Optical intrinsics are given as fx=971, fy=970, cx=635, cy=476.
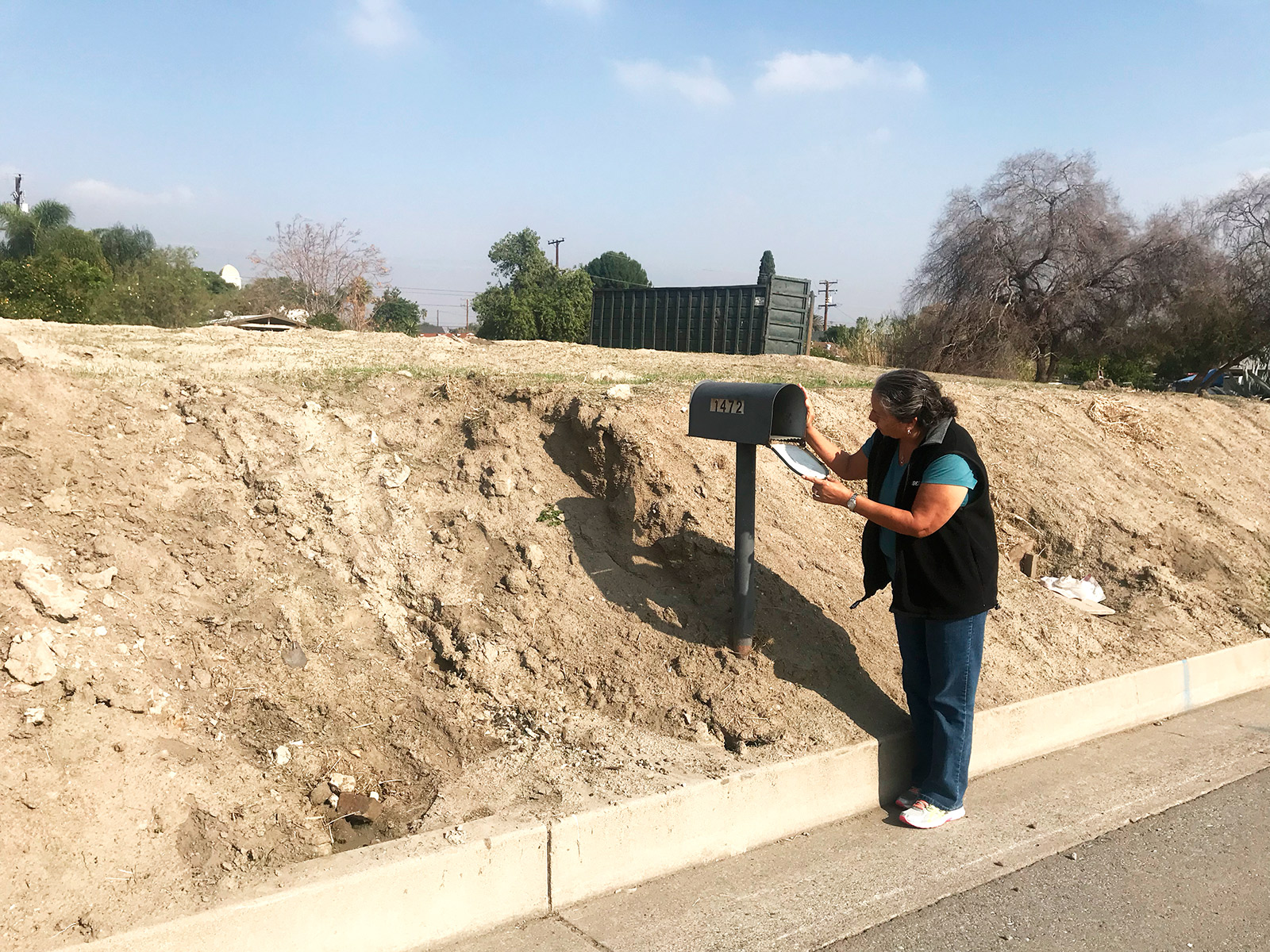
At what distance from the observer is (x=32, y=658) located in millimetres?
3527

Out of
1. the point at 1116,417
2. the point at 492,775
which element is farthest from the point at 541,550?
the point at 1116,417

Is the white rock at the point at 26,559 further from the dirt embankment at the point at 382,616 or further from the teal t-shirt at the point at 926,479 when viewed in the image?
the teal t-shirt at the point at 926,479

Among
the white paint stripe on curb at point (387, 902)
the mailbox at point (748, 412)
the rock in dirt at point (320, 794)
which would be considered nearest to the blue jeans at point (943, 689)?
the mailbox at point (748, 412)

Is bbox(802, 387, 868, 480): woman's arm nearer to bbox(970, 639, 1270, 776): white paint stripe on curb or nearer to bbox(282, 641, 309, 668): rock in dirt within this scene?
bbox(970, 639, 1270, 776): white paint stripe on curb

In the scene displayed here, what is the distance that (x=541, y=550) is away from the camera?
5023 millimetres

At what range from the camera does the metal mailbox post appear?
4207 mm

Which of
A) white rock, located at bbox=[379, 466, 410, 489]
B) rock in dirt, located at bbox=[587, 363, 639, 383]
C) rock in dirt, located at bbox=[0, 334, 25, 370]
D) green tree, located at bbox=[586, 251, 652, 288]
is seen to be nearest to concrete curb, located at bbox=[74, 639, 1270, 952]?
white rock, located at bbox=[379, 466, 410, 489]

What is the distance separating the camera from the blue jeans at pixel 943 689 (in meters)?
3.98

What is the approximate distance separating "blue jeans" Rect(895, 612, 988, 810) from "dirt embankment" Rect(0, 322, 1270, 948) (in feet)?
0.98

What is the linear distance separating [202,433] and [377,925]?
3157 mm

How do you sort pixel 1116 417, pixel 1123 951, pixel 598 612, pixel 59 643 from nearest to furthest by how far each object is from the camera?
pixel 1123 951
pixel 59 643
pixel 598 612
pixel 1116 417

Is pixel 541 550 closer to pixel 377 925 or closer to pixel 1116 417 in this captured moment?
pixel 377 925

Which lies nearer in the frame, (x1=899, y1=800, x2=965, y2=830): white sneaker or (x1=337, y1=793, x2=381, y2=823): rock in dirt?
(x1=337, y1=793, x2=381, y2=823): rock in dirt

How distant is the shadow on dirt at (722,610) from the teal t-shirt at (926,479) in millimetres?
658
